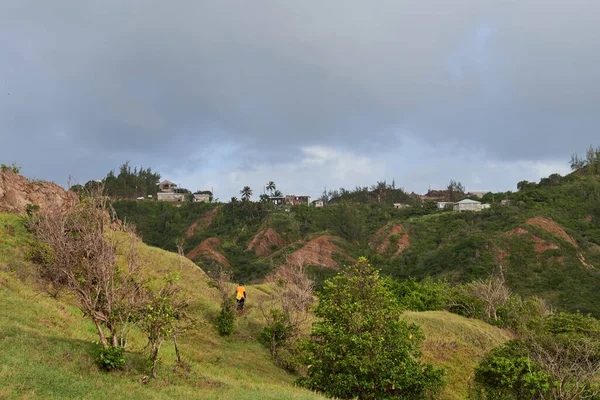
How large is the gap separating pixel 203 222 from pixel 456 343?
7577cm

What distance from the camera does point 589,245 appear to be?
6125 centimetres

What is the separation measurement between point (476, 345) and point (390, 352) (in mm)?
14757

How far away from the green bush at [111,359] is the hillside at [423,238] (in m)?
42.1

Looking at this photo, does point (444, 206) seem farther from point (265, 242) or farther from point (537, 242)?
point (265, 242)

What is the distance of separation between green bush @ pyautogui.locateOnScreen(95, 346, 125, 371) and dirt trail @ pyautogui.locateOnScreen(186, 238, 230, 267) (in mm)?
60901

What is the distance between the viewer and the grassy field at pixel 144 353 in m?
10.7

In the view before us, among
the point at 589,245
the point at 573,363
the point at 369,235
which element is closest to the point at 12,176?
the point at 573,363

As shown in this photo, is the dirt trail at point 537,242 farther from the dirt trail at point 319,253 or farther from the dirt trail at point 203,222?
the dirt trail at point 203,222

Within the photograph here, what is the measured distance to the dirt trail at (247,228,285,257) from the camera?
78994 mm

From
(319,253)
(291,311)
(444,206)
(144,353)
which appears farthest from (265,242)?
(144,353)

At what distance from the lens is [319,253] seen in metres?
71.5

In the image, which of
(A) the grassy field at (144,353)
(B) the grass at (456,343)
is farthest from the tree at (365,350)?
(B) the grass at (456,343)

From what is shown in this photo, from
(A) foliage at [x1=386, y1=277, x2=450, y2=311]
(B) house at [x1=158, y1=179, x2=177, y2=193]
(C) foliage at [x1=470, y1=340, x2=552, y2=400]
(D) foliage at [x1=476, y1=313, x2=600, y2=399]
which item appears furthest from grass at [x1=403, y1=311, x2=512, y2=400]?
(B) house at [x1=158, y1=179, x2=177, y2=193]

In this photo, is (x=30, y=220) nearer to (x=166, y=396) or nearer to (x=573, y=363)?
(x=166, y=396)
